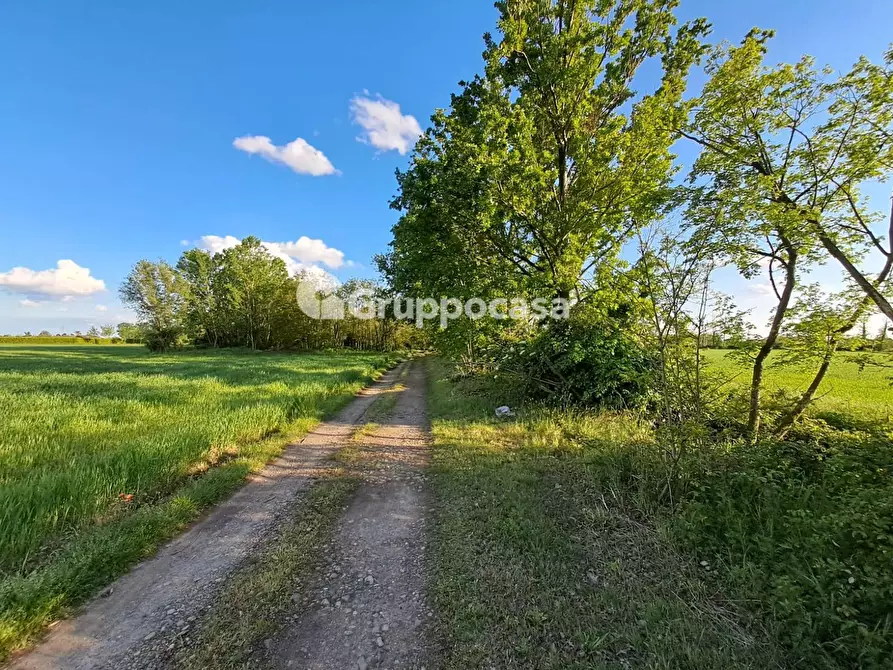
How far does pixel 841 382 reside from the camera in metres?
10.6

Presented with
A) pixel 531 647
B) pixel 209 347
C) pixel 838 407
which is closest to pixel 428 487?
pixel 531 647

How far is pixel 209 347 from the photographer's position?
167ft

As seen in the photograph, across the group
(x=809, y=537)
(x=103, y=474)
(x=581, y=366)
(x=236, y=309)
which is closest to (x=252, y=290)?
(x=236, y=309)

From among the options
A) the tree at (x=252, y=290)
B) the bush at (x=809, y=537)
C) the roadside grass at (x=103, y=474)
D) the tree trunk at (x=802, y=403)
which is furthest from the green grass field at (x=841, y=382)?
the tree at (x=252, y=290)

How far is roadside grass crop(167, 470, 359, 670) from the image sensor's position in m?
2.39

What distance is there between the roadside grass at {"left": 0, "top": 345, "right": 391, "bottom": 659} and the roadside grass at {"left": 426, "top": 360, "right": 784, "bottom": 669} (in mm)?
3267

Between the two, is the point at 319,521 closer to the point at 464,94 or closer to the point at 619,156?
the point at 619,156

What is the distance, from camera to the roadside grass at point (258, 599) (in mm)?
2393

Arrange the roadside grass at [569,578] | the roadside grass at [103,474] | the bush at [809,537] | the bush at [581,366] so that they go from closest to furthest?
the bush at [809,537]
the roadside grass at [569,578]
the roadside grass at [103,474]
the bush at [581,366]

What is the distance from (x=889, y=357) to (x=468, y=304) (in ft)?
24.1

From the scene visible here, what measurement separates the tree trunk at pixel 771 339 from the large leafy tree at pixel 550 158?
284 cm

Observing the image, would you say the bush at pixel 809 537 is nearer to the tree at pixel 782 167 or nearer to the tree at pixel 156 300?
the tree at pixel 782 167

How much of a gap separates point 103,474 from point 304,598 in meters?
4.05

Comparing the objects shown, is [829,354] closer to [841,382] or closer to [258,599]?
[258,599]
